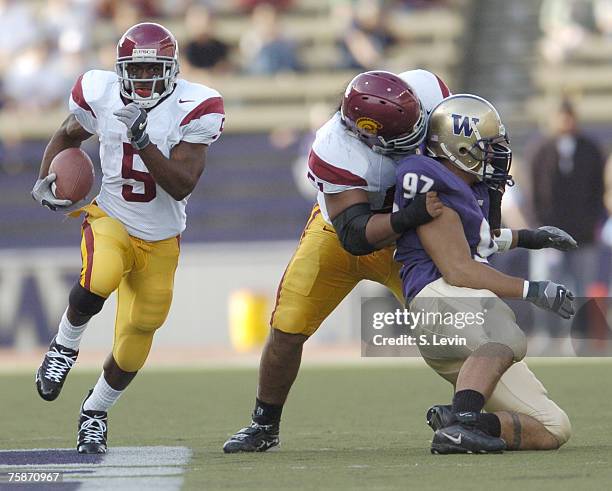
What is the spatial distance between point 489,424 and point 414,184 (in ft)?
2.83

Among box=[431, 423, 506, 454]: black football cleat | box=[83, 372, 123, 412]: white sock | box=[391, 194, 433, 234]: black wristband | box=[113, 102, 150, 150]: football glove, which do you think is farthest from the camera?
box=[83, 372, 123, 412]: white sock

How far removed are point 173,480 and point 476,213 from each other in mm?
1443

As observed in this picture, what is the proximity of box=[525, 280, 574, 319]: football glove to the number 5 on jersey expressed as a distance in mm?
493

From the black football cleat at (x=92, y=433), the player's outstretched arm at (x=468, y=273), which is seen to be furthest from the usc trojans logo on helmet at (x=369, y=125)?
the black football cleat at (x=92, y=433)

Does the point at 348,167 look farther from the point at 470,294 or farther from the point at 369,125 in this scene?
the point at 470,294

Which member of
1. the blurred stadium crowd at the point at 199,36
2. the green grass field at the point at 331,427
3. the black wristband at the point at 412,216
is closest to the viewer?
the green grass field at the point at 331,427

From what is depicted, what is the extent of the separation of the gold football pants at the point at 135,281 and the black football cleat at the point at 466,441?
1.31 metres

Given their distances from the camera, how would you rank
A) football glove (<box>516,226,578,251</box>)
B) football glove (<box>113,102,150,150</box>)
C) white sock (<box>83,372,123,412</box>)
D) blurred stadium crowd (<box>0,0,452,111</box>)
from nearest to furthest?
football glove (<box>113,102,150,150</box>) < football glove (<box>516,226,578,251</box>) < white sock (<box>83,372,123,412</box>) < blurred stadium crowd (<box>0,0,452,111</box>)

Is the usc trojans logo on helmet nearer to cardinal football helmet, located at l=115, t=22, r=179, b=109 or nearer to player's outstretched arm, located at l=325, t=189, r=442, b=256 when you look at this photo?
player's outstretched arm, located at l=325, t=189, r=442, b=256

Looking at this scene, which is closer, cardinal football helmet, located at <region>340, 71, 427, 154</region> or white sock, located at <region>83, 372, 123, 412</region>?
cardinal football helmet, located at <region>340, 71, 427, 154</region>

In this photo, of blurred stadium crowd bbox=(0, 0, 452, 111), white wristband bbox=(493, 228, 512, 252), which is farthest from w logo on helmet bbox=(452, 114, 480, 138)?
blurred stadium crowd bbox=(0, 0, 452, 111)

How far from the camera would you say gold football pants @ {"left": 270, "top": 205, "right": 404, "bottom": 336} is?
205 inches

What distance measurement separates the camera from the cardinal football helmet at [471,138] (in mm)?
4863

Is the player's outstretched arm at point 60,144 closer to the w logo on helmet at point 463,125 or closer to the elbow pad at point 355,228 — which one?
the elbow pad at point 355,228
